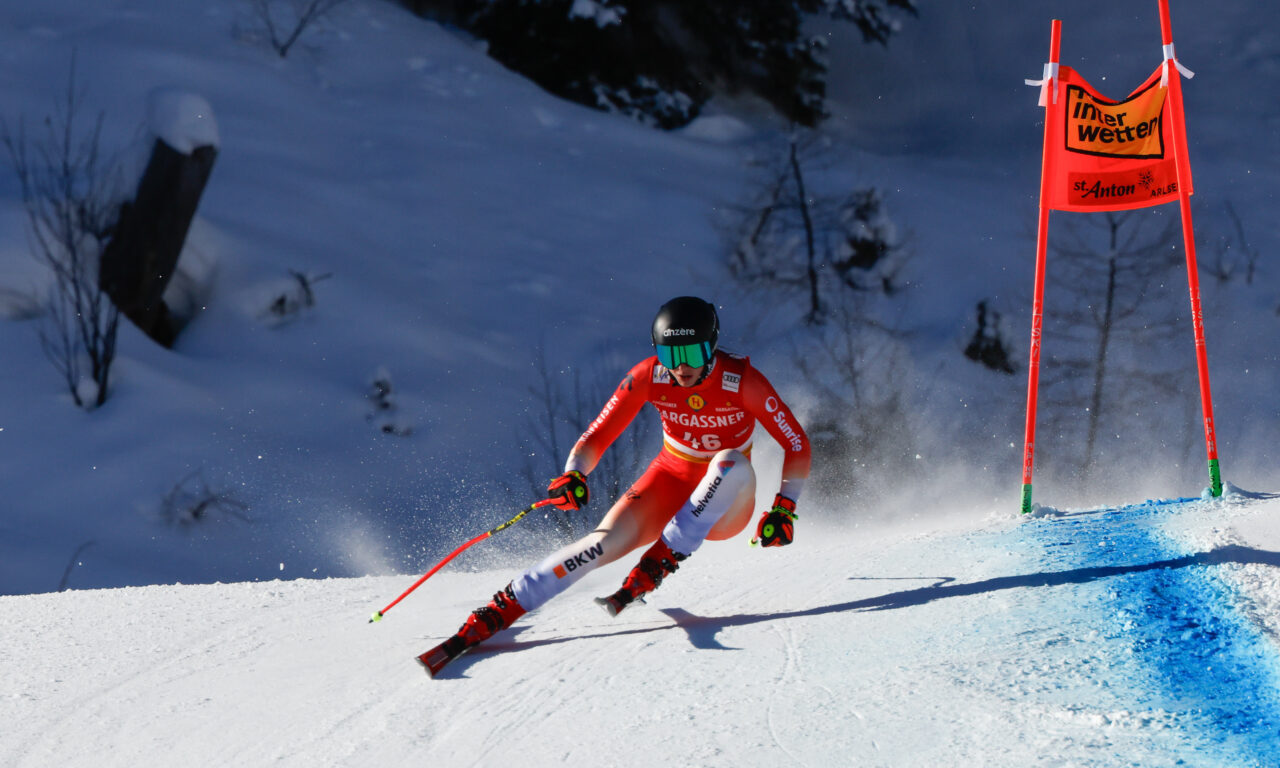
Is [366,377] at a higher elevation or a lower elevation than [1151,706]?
lower

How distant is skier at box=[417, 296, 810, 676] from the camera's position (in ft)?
13.5

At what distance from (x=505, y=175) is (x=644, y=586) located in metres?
17.6

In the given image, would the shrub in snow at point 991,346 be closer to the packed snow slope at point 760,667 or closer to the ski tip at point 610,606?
the packed snow slope at point 760,667

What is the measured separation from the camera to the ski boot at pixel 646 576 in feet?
13.6

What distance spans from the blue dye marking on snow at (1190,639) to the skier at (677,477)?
126 cm

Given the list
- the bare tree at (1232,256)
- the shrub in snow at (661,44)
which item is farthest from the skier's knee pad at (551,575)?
the bare tree at (1232,256)

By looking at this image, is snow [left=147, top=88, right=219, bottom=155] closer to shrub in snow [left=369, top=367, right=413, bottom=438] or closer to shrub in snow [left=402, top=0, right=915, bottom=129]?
shrub in snow [left=369, top=367, right=413, bottom=438]

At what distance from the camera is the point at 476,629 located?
397 cm

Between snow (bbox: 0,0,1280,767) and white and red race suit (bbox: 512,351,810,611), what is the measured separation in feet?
0.96

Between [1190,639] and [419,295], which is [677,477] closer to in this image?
[1190,639]

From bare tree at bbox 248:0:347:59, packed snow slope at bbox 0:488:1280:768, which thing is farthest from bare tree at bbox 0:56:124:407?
bare tree at bbox 248:0:347:59

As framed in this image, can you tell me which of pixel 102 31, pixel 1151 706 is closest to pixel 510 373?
pixel 102 31

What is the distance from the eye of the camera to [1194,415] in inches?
716

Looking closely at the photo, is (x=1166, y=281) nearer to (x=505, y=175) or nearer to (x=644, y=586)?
(x=505, y=175)
